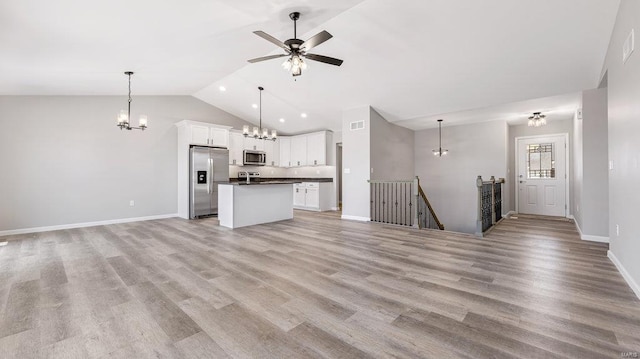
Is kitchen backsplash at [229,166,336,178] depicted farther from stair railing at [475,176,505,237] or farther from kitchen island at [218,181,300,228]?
stair railing at [475,176,505,237]

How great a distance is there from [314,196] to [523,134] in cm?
620

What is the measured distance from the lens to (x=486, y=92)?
510 cm

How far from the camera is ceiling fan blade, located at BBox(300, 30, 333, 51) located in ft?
9.49

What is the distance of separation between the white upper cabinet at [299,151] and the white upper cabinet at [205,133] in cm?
236

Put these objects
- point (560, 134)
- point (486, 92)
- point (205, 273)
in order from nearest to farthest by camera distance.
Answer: point (205, 273)
point (486, 92)
point (560, 134)

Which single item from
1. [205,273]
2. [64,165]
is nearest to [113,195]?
[64,165]

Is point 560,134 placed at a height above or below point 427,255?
above

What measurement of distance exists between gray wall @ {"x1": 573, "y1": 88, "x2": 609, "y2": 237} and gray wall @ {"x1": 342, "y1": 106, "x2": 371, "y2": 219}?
3746 mm

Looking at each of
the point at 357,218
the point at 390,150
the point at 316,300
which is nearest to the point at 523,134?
the point at 390,150

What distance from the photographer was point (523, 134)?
24.7 feet

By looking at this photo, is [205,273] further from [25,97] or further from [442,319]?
[25,97]

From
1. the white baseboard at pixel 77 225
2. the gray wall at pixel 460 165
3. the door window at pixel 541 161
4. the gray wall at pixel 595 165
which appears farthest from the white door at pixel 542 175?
the white baseboard at pixel 77 225

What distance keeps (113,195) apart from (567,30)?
8.76m

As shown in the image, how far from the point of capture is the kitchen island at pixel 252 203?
5.50m
